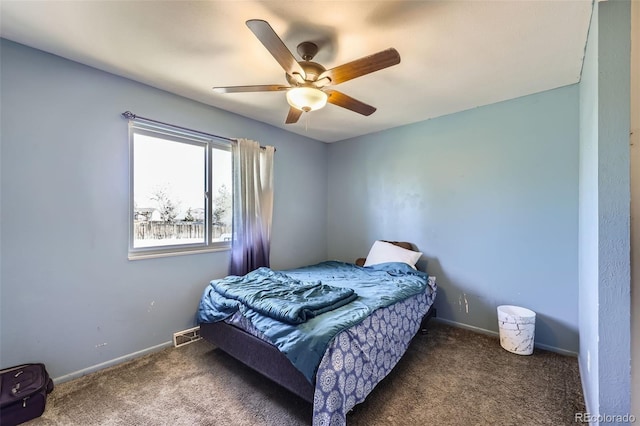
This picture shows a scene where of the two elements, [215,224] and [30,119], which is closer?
[30,119]

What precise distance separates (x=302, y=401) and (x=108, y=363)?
5.43ft

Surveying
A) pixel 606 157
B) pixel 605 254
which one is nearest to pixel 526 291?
pixel 605 254

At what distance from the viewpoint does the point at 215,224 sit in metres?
2.96

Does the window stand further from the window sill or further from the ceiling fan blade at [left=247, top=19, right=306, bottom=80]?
the ceiling fan blade at [left=247, top=19, right=306, bottom=80]

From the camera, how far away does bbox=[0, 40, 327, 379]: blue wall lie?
Result: 184 centimetres

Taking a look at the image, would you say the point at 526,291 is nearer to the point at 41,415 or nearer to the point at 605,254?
the point at 605,254

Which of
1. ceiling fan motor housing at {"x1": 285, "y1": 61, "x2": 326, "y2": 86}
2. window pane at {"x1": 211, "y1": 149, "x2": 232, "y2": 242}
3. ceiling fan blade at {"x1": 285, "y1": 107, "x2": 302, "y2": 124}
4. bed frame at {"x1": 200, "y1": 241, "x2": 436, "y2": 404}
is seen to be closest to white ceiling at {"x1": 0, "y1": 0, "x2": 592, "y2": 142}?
ceiling fan motor housing at {"x1": 285, "y1": 61, "x2": 326, "y2": 86}

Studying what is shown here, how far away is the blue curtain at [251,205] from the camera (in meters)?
3.01

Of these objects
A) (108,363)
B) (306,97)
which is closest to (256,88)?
(306,97)

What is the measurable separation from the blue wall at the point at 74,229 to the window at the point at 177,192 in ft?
0.36

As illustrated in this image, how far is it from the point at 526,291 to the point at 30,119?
4.35 metres

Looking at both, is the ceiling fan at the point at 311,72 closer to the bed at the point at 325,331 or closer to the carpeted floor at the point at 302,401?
the bed at the point at 325,331

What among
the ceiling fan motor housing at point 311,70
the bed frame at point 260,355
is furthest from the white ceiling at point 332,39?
the bed frame at point 260,355

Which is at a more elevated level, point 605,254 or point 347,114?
point 347,114
